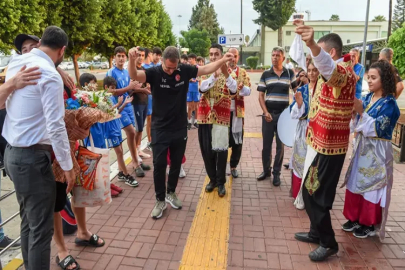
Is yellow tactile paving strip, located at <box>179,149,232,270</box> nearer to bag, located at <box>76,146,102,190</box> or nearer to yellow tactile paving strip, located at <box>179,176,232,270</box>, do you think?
yellow tactile paving strip, located at <box>179,176,232,270</box>

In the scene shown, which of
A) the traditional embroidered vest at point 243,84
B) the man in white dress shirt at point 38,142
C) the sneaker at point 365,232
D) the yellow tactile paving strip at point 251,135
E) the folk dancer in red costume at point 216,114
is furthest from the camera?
the yellow tactile paving strip at point 251,135

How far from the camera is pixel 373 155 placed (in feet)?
10.7

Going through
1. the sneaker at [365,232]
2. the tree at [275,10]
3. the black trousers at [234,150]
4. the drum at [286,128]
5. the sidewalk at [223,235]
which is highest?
the tree at [275,10]

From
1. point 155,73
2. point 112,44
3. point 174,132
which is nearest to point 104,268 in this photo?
point 174,132

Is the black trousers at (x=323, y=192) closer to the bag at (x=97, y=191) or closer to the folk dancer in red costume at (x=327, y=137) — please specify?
the folk dancer in red costume at (x=327, y=137)

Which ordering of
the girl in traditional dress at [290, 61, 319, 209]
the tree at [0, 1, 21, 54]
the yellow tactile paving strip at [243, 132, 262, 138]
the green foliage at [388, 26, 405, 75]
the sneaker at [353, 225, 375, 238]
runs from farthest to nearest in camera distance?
the tree at [0, 1, 21, 54], the green foliage at [388, 26, 405, 75], the yellow tactile paving strip at [243, 132, 262, 138], the girl in traditional dress at [290, 61, 319, 209], the sneaker at [353, 225, 375, 238]

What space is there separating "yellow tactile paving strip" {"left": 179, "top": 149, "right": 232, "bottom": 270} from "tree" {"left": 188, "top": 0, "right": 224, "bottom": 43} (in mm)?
60491

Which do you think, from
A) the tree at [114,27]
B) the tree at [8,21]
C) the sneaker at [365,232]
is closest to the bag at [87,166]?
the sneaker at [365,232]

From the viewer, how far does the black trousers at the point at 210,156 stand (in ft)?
14.6

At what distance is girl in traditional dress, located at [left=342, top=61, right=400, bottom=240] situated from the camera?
3.15 metres

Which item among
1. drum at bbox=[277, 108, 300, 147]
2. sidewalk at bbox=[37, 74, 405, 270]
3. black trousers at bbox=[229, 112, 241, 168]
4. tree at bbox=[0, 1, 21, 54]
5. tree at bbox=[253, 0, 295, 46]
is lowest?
sidewalk at bbox=[37, 74, 405, 270]

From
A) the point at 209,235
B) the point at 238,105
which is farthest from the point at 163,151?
the point at 238,105

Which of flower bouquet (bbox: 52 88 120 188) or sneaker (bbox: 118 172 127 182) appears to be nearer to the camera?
flower bouquet (bbox: 52 88 120 188)

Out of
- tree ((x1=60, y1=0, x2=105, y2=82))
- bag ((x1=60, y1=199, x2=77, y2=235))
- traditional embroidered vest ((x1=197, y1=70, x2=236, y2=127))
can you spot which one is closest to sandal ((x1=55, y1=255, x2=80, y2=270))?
bag ((x1=60, y1=199, x2=77, y2=235))
